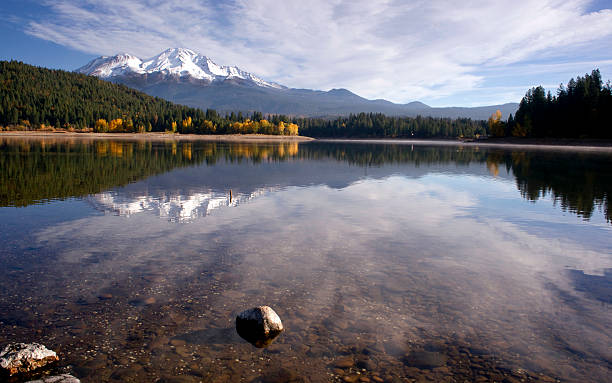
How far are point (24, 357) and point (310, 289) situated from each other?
691 cm

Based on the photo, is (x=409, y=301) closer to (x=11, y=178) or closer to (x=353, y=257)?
(x=353, y=257)

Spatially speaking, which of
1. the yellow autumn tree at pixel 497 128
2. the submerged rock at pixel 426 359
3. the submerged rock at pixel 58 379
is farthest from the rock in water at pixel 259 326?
the yellow autumn tree at pixel 497 128

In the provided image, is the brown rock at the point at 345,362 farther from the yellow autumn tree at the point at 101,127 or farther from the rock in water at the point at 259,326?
the yellow autumn tree at the point at 101,127

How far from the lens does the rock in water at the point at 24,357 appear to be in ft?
22.8

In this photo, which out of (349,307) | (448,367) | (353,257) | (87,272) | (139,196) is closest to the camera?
(448,367)

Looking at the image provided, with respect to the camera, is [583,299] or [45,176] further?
[45,176]

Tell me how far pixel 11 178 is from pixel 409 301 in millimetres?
35757

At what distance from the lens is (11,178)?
31359mm

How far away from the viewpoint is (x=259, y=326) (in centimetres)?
845

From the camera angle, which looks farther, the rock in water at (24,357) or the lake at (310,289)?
the lake at (310,289)

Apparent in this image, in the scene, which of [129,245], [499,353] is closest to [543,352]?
[499,353]

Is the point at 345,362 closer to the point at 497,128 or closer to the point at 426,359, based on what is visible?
the point at 426,359

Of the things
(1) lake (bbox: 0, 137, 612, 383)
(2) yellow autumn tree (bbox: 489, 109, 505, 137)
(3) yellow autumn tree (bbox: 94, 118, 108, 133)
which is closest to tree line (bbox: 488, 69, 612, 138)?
(2) yellow autumn tree (bbox: 489, 109, 505, 137)

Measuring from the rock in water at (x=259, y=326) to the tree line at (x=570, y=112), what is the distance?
131 metres
